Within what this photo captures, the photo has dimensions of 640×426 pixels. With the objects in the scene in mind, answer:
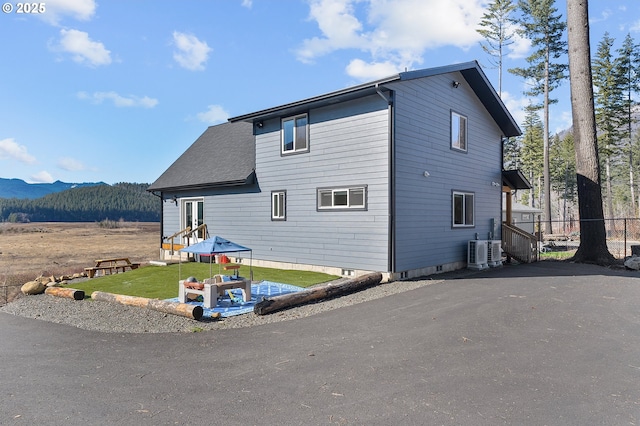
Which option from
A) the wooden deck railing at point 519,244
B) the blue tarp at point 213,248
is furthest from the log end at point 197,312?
the wooden deck railing at point 519,244

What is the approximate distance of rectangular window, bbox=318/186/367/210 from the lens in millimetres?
11305

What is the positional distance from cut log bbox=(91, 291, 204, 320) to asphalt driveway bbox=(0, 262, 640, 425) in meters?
0.82

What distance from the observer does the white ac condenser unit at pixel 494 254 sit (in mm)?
14070

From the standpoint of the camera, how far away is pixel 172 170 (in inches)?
750

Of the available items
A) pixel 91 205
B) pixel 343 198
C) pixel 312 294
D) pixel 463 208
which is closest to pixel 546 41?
pixel 463 208

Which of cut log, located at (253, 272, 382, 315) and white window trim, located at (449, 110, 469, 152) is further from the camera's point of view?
white window trim, located at (449, 110, 469, 152)

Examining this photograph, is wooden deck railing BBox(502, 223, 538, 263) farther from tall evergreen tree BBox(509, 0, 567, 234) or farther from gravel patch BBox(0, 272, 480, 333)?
tall evergreen tree BBox(509, 0, 567, 234)

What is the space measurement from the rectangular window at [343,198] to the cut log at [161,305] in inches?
225

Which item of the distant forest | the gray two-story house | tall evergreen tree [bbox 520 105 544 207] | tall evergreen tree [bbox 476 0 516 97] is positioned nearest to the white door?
the gray two-story house

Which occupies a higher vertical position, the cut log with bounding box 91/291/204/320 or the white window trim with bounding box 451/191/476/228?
the white window trim with bounding box 451/191/476/228

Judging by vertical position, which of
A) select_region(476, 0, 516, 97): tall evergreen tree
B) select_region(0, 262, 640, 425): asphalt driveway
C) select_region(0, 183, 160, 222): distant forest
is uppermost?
select_region(476, 0, 516, 97): tall evergreen tree

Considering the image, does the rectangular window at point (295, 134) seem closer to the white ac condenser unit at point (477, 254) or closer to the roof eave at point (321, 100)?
the roof eave at point (321, 100)

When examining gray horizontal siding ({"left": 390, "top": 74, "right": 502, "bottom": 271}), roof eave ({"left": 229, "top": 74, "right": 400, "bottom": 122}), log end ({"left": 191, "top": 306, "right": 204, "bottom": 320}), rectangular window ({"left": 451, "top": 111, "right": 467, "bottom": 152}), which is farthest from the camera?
rectangular window ({"left": 451, "top": 111, "right": 467, "bottom": 152})

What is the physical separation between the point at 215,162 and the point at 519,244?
13.2 meters
